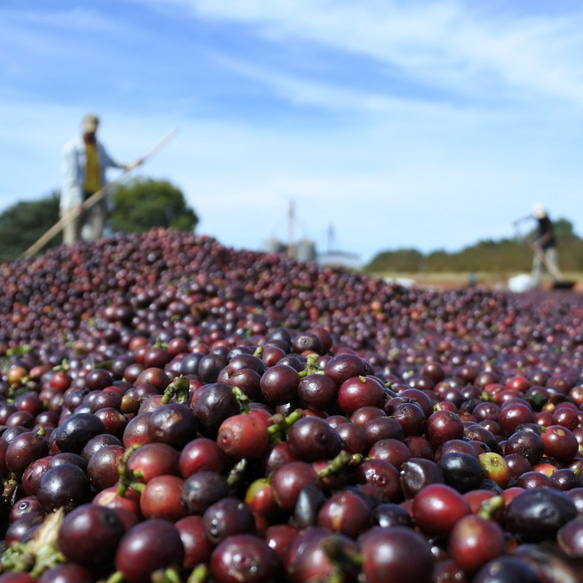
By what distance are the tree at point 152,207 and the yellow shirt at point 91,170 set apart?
117ft

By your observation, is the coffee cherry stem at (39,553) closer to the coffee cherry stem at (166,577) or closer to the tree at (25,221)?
the coffee cherry stem at (166,577)

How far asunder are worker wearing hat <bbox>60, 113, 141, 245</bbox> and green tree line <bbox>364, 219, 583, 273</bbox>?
23200mm

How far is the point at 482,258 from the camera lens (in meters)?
38.5

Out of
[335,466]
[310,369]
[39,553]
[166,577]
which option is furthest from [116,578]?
[310,369]

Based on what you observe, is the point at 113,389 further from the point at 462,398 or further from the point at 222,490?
the point at 462,398

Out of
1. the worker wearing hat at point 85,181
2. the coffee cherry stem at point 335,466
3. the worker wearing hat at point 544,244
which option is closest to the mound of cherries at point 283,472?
the coffee cherry stem at point 335,466

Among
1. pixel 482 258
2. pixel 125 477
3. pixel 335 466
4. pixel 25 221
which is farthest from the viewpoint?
pixel 482 258

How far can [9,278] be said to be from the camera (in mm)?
8984

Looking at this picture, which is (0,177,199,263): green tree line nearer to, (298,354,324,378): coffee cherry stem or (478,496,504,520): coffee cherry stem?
(298,354,324,378): coffee cherry stem

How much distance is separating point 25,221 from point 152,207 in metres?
18.0

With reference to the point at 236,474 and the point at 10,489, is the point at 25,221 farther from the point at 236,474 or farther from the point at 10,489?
the point at 236,474

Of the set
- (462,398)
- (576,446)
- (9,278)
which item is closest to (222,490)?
(576,446)

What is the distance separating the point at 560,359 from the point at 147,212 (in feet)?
151

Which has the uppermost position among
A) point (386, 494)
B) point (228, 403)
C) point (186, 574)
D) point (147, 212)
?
point (147, 212)
